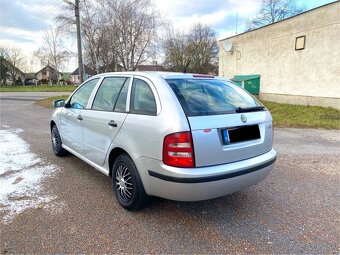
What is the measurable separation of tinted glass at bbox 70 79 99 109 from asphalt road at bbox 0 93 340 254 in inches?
44.5

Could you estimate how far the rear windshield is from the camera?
2630 millimetres

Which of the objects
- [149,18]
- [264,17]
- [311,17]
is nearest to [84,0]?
[149,18]

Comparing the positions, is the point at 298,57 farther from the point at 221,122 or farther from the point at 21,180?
the point at 21,180

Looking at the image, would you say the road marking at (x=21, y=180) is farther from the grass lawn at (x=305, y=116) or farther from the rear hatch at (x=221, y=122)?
the grass lawn at (x=305, y=116)

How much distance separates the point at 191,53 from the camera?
3816 centimetres

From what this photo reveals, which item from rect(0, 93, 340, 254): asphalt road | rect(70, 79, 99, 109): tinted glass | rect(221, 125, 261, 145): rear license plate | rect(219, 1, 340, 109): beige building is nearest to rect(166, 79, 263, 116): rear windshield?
rect(221, 125, 261, 145): rear license plate

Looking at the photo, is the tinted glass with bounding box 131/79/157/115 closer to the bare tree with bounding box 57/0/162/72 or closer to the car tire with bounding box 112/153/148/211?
the car tire with bounding box 112/153/148/211

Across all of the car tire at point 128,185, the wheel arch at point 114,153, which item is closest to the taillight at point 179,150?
the car tire at point 128,185

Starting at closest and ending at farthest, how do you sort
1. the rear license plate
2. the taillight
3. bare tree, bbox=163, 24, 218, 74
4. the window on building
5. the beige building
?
the taillight < the rear license plate < the beige building < the window on building < bare tree, bbox=163, 24, 218, 74

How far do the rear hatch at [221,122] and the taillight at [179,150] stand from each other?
6 cm

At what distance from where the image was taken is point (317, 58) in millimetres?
10992

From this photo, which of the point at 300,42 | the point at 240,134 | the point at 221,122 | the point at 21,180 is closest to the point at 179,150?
the point at 221,122

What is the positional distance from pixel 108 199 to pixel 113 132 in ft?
2.96

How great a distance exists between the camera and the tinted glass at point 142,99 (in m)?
2.71
